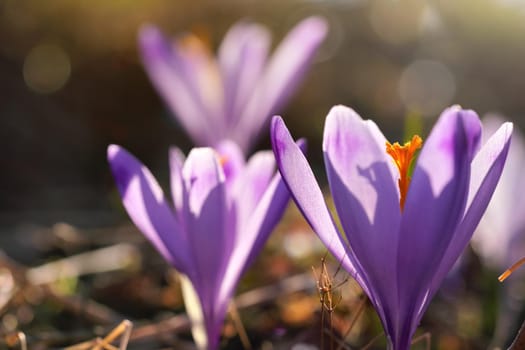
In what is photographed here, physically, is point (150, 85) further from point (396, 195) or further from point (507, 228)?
point (396, 195)

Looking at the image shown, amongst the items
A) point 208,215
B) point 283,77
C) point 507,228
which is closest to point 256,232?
point 208,215

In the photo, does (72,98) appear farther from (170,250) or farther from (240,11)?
(170,250)

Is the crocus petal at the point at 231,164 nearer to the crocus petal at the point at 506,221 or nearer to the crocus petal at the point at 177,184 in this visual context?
the crocus petal at the point at 177,184

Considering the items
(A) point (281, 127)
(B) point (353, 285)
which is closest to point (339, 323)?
(B) point (353, 285)

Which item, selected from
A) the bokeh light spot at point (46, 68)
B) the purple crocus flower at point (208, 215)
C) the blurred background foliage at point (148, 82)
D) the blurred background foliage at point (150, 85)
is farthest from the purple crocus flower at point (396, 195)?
the bokeh light spot at point (46, 68)

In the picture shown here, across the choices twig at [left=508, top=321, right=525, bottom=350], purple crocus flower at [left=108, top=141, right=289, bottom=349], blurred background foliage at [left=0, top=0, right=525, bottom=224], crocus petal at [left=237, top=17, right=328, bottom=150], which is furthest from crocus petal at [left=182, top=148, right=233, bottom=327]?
blurred background foliage at [left=0, top=0, right=525, bottom=224]
